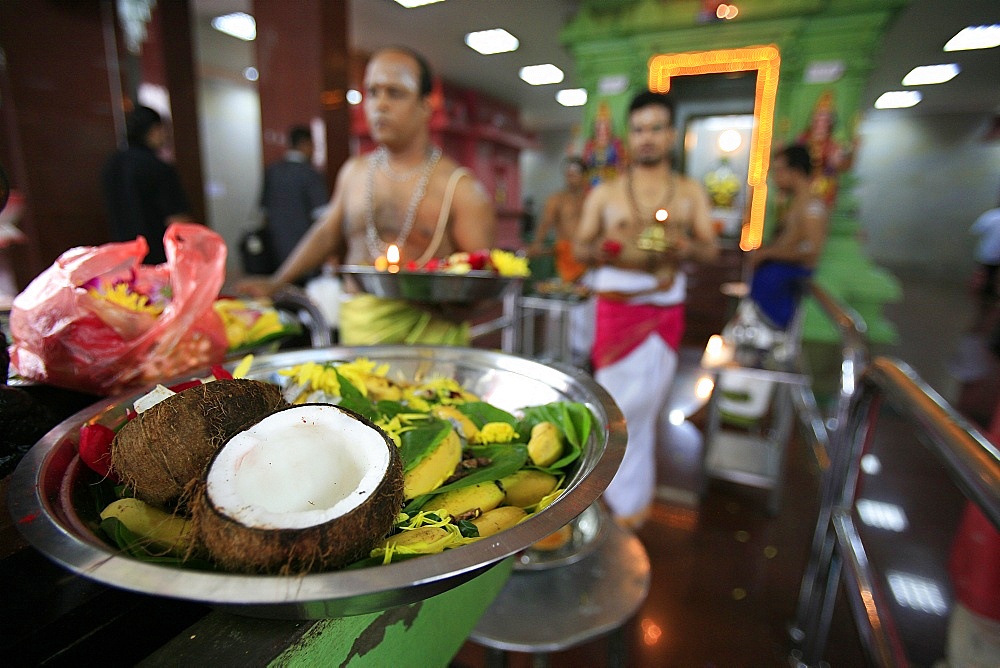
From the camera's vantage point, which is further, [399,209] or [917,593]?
[399,209]

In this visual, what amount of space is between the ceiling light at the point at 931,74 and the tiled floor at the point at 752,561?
2068mm

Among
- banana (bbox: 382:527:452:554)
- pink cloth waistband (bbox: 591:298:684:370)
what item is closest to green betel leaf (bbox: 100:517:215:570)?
banana (bbox: 382:527:452:554)

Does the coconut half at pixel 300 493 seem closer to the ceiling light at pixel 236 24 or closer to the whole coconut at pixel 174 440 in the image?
the whole coconut at pixel 174 440

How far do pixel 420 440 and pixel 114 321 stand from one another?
2.03 feet

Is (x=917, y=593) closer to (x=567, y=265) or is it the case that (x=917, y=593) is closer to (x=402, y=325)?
(x=402, y=325)

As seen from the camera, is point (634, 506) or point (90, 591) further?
point (634, 506)

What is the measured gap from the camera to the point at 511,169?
14.4m

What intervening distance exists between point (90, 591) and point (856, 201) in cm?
739

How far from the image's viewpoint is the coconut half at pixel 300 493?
0.41 meters

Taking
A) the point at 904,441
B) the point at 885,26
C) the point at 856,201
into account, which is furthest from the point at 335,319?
the point at 856,201

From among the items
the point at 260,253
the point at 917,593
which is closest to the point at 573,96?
the point at 260,253

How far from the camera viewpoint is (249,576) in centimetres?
39

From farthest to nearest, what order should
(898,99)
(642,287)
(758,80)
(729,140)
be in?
(729,140) < (758,80) < (898,99) < (642,287)

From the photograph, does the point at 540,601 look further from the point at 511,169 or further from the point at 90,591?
the point at 511,169
